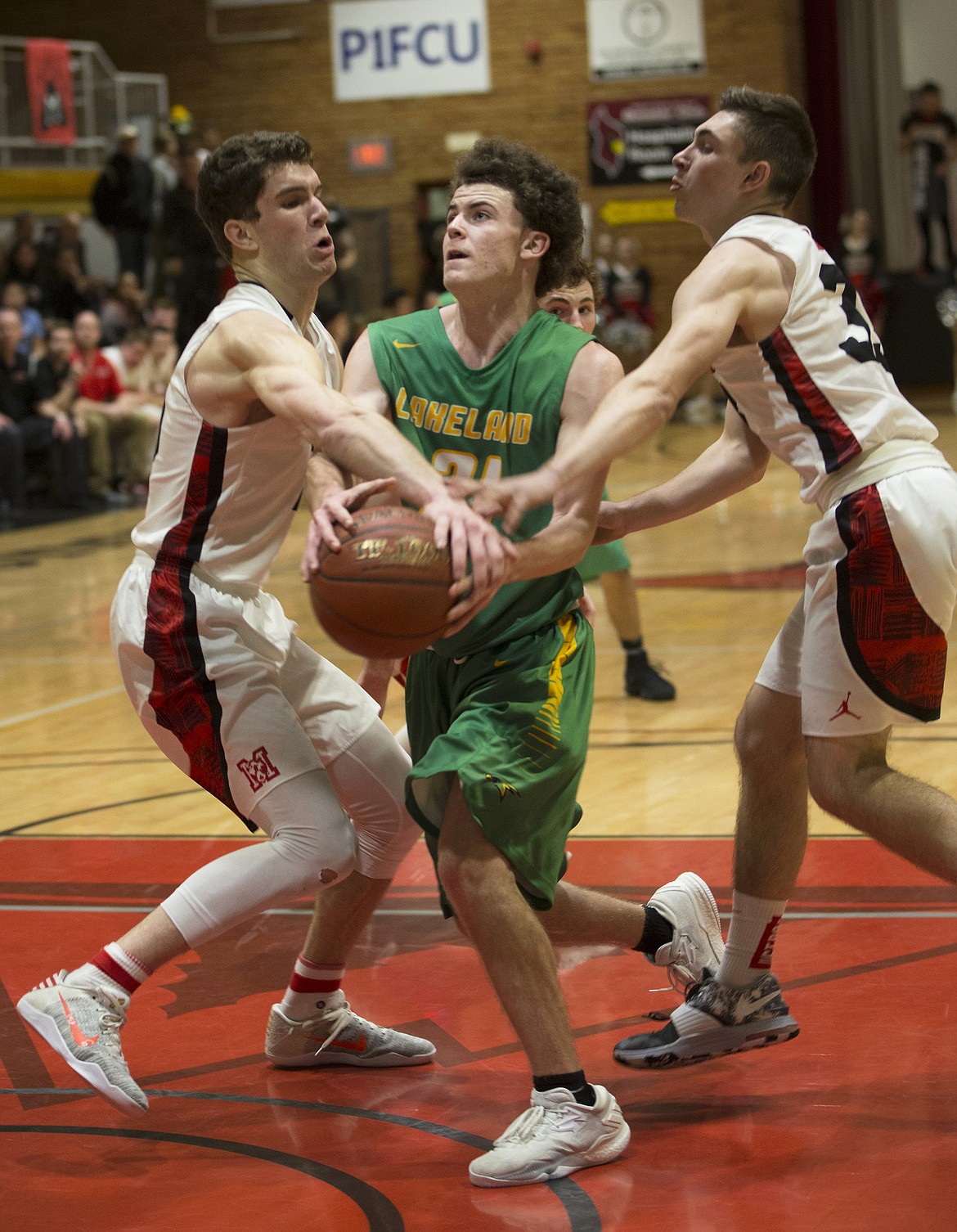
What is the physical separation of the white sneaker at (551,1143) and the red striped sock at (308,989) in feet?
2.02

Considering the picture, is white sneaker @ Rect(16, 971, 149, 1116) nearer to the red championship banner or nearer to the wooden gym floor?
the wooden gym floor

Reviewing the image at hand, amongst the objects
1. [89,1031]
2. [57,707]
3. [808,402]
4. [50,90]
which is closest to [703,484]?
[808,402]

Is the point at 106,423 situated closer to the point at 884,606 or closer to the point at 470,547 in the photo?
the point at 884,606

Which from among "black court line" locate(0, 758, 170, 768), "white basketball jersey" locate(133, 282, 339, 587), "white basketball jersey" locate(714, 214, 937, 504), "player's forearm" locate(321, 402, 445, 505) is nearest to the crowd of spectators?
"black court line" locate(0, 758, 170, 768)

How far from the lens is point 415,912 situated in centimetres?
437

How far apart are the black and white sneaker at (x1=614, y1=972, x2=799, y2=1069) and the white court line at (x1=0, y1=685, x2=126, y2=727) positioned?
154 inches

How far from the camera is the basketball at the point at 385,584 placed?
2699 millimetres

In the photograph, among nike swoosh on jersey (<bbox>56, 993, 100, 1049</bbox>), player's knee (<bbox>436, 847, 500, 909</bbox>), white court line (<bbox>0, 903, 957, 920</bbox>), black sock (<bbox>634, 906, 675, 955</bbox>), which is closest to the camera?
player's knee (<bbox>436, 847, 500, 909</bbox>)

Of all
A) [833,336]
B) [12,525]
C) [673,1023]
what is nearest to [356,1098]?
[673,1023]

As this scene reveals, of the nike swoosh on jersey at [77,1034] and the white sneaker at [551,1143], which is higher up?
the nike swoosh on jersey at [77,1034]

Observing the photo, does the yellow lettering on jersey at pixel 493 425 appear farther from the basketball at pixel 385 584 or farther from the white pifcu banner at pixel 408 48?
the white pifcu banner at pixel 408 48

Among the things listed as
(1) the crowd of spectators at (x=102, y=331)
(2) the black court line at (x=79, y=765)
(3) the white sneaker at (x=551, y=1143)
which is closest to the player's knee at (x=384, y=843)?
(3) the white sneaker at (x=551, y=1143)

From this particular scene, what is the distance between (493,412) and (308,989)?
124 cm

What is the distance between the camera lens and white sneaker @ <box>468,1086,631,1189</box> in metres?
2.83
